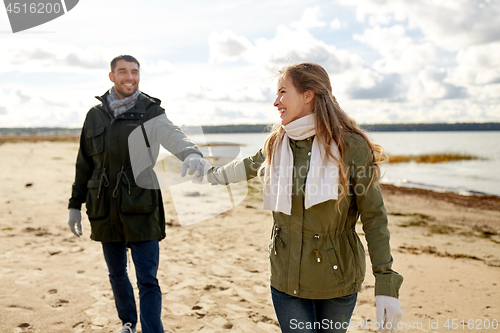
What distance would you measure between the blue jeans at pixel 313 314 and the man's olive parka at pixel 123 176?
4.41ft

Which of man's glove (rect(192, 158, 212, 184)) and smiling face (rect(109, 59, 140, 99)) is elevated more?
smiling face (rect(109, 59, 140, 99))

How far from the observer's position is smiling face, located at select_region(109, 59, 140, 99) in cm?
302

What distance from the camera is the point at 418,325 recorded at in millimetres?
3736

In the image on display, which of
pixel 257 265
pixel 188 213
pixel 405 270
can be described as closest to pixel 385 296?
pixel 257 265

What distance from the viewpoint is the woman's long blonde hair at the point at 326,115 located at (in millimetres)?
1907

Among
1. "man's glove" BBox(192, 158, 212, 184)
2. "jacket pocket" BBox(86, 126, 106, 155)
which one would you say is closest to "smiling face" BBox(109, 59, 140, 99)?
"jacket pocket" BBox(86, 126, 106, 155)

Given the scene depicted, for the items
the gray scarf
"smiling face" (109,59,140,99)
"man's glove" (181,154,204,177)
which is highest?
"smiling face" (109,59,140,99)

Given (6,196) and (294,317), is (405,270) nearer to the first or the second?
(294,317)

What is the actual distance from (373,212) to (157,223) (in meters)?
1.75

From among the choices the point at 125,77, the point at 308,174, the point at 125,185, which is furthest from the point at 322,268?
the point at 125,77

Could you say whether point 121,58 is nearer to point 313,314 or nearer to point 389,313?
point 313,314

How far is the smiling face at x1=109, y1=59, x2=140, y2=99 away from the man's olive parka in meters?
0.12

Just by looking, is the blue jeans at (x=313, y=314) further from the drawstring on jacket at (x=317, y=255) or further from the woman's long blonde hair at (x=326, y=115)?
the woman's long blonde hair at (x=326, y=115)

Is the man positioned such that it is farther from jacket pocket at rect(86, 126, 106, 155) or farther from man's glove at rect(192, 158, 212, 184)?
man's glove at rect(192, 158, 212, 184)
